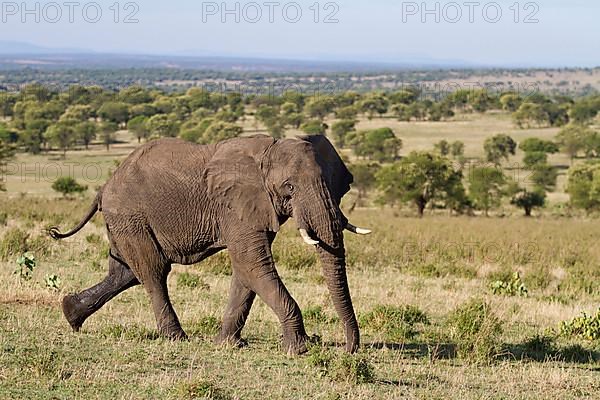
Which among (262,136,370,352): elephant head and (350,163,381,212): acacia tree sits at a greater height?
(262,136,370,352): elephant head

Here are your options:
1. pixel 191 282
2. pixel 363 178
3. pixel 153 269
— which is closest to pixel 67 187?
pixel 363 178

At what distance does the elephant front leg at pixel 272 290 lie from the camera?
962cm

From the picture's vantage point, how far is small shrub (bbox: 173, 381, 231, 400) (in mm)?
7453

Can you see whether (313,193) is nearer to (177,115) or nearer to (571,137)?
(571,137)

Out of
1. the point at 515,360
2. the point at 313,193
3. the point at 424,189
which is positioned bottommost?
the point at 424,189

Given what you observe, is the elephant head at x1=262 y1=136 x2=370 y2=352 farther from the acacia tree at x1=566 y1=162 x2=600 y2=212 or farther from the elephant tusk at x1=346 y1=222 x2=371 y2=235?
the acacia tree at x1=566 y1=162 x2=600 y2=212

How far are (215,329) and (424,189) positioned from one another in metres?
36.4

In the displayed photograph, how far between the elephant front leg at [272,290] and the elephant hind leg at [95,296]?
1.59 metres

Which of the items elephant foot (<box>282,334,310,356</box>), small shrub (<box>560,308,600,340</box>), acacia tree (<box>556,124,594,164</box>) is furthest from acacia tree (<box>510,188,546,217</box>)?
elephant foot (<box>282,334,310,356</box>)

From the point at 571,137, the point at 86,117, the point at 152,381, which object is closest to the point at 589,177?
the point at 571,137

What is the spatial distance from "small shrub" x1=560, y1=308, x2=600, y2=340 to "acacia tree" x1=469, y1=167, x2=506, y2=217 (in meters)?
35.5

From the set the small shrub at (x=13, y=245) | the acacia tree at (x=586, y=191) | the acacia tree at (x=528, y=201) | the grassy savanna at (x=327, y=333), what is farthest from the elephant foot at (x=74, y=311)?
the acacia tree at (x=528, y=201)

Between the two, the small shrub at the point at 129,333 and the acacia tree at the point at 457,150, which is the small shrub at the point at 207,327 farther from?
the acacia tree at the point at 457,150

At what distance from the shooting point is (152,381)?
794cm
